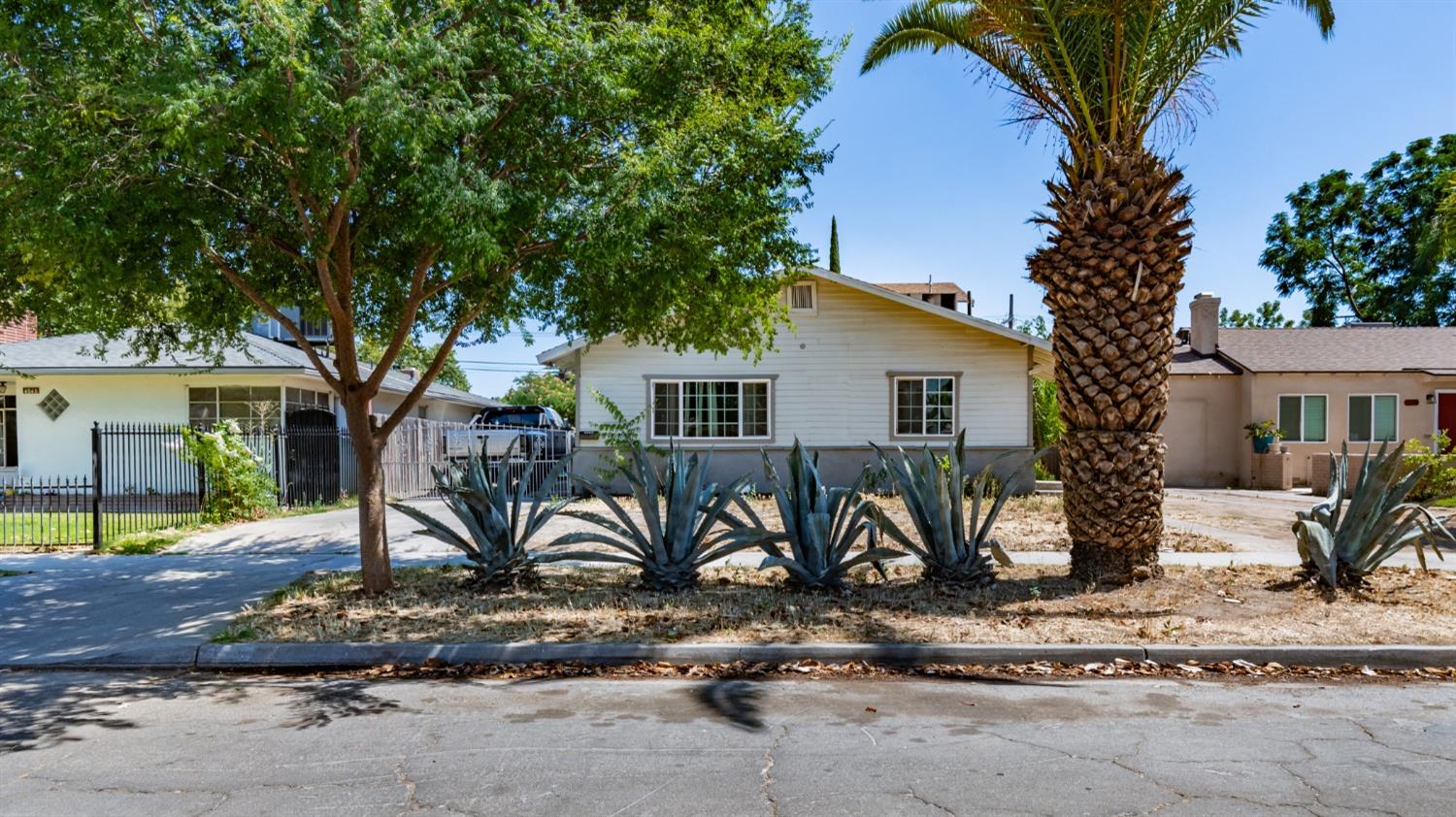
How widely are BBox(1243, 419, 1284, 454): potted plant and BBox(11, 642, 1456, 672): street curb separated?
19.0 metres

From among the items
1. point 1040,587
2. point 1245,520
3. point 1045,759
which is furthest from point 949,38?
point 1245,520

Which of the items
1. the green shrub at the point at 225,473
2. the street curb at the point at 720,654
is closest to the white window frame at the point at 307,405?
the green shrub at the point at 225,473

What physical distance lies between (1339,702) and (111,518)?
16.8 metres

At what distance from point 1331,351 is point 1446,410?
3.03 meters

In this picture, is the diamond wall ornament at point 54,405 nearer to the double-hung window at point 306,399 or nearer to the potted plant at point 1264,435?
the double-hung window at point 306,399

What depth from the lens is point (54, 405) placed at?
20.1 meters

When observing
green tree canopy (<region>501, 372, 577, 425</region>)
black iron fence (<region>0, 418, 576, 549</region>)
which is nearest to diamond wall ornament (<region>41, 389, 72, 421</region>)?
black iron fence (<region>0, 418, 576, 549</region>)

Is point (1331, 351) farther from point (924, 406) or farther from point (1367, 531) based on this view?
point (1367, 531)

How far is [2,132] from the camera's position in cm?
666

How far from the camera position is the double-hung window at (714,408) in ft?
64.7

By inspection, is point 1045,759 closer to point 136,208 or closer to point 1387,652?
point 1387,652

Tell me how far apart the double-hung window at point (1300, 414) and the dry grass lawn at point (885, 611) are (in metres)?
16.6

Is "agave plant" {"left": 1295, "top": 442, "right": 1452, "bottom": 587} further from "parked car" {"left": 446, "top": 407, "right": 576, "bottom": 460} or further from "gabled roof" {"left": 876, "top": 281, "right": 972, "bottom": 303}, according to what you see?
"gabled roof" {"left": 876, "top": 281, "right": 972, "bottom": 303}

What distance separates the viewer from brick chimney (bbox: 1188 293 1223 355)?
88.8 ft
